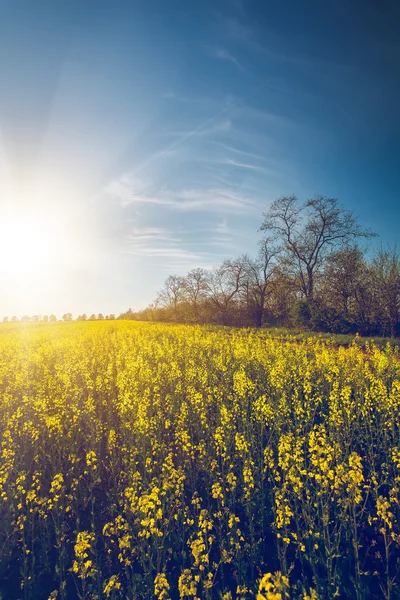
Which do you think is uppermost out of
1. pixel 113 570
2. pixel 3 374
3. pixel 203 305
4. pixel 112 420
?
pixel 203 305

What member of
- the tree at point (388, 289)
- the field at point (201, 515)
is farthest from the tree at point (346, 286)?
the field at point (201, 515)

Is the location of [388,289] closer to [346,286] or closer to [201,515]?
[346,286]

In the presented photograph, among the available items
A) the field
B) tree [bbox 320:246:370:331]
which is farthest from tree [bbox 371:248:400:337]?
the field

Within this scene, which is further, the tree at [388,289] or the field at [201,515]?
the tree at [388,289]

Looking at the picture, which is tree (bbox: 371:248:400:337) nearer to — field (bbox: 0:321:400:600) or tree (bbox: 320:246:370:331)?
tree (bbox: 320:246:370:331)

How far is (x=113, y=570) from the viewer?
4.04 m

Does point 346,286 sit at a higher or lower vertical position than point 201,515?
higher

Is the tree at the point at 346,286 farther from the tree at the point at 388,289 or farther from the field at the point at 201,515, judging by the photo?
the field at the point at 201,515

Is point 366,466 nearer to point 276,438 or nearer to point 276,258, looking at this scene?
point 276,438

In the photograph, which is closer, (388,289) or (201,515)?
(201,515)

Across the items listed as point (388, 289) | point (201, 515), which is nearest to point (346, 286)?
point (388, 289)

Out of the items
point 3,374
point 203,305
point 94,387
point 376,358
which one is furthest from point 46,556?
point 203,305

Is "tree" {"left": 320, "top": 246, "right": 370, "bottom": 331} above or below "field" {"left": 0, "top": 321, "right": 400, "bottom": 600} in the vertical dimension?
above

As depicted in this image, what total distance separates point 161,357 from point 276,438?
7.93 m
